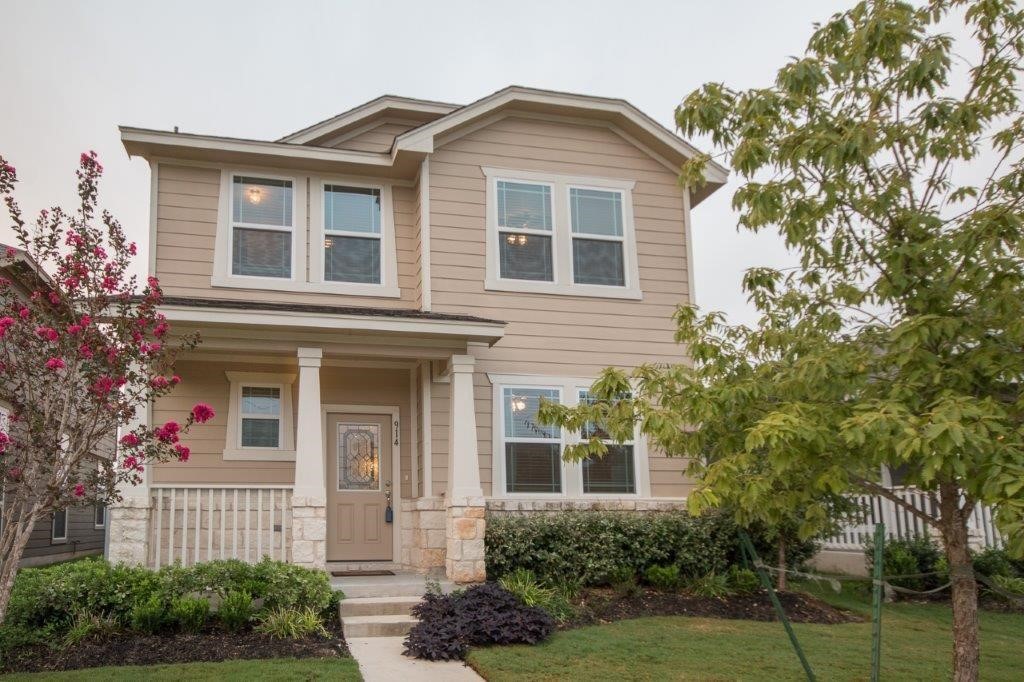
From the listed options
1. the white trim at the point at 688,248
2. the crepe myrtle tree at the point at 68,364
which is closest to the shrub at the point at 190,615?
the crepe myrtle tree at the point at 68,364

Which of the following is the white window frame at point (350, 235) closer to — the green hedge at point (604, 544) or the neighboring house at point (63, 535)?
the green hedge at point (604, 544)

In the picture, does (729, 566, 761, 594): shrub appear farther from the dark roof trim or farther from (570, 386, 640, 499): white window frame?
the dark roof trim

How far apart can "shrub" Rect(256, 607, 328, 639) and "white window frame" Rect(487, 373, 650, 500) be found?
332 cm

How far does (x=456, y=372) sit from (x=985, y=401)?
658 centimetres

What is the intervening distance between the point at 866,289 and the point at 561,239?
6.36 meters

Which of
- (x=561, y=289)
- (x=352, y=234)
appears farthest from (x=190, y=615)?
(x=561, y=289)

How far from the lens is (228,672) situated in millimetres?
6789

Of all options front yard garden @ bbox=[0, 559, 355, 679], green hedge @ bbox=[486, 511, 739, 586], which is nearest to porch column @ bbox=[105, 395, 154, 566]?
front yard garden @ bbox=[0, 559, 355, 679]

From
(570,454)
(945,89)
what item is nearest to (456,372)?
(570,454)

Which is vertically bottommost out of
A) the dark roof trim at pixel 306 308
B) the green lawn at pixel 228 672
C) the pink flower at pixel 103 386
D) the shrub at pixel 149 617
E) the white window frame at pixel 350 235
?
the green lawn at pixel 228 672

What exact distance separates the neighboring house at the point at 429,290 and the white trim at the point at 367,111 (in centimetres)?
3

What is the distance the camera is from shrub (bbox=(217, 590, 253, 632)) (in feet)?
26.7

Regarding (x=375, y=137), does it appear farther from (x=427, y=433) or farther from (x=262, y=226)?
(x=427, y=433)

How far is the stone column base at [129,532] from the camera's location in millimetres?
8898
